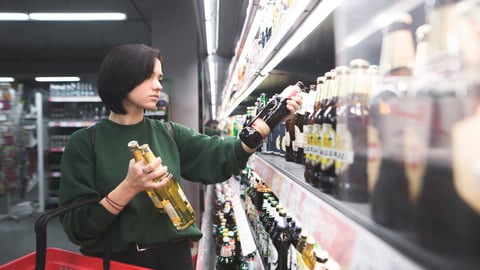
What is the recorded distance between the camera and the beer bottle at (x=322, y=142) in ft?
2.68

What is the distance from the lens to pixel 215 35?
16.6 feet

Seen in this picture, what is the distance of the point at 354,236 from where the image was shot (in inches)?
21.7

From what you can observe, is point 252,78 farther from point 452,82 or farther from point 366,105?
point 452,82

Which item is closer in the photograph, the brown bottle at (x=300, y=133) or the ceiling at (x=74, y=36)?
the brown bottle at (x=300, y=133)

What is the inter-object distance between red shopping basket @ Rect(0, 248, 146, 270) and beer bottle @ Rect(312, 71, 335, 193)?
656 mm

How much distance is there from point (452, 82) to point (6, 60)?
1139 cm

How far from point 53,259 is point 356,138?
1169mm

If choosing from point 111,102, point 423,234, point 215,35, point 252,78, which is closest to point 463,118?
point 423,234

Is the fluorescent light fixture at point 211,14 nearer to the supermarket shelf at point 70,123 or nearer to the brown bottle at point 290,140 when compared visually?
the brown bottle at point 290,140

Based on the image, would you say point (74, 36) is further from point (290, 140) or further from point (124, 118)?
point (290, 140)

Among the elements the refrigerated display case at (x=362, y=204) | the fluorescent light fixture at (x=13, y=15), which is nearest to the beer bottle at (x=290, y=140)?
the refrigerated display case at (x=362, y=204)

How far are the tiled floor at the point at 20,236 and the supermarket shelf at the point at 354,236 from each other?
455 centimetres

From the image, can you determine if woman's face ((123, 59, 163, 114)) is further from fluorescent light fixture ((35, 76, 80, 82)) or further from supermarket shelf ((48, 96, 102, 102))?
fluorescent light fixture ((35, 76, 80, 82))

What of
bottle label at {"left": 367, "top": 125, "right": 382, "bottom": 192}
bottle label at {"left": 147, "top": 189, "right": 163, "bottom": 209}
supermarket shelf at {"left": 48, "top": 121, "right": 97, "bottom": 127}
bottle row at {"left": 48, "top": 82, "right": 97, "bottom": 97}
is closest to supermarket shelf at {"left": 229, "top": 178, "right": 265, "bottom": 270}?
bottle label at {"left": 147, "top": 189, "right": 163, "bottom": 209}
